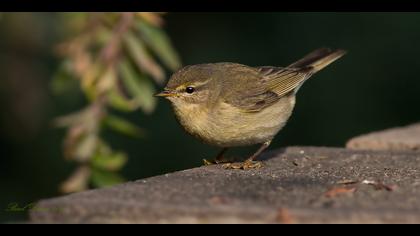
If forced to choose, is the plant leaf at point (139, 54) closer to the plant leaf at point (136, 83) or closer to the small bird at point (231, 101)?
the plant leaf at point (136, 83)

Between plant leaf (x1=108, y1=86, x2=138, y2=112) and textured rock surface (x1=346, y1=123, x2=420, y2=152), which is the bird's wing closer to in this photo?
textured rock surface (x1=346, y1=123, x2=420, y2=152)

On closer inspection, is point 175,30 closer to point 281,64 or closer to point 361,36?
point 281,64

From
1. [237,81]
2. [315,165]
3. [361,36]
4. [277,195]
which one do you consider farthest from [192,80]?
[361,36]

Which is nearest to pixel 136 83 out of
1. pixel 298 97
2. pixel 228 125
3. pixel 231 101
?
pixel 228 125

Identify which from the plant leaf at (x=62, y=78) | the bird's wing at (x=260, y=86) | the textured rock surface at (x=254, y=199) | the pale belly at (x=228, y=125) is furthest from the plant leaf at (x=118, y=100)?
the bird's wing at (x=260, y=86)

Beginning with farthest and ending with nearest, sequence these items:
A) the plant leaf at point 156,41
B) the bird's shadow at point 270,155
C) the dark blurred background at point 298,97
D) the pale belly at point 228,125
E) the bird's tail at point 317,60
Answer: the dark blurred background at point 298,97, the bird's tail at point 317,60, the pale belly at point 228,125, the bird's shadow at point 270,155, the plant leaf at point 156,41

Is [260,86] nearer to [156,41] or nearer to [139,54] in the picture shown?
[156,41]
